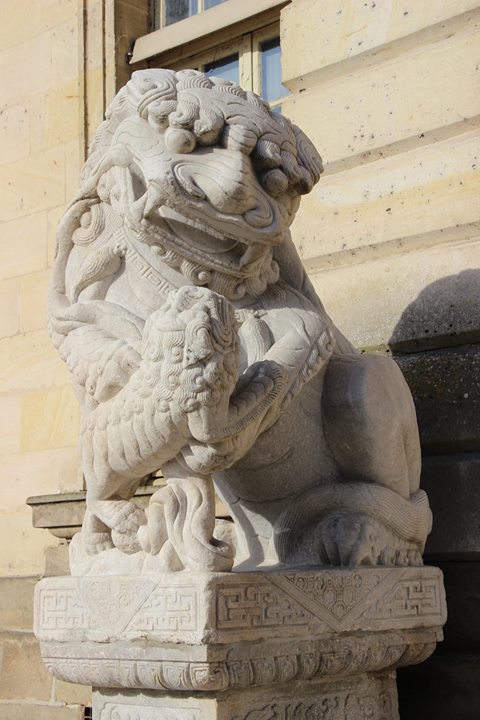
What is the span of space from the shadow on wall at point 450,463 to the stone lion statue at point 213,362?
0.60 m

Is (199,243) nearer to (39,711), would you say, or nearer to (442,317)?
(442,317)

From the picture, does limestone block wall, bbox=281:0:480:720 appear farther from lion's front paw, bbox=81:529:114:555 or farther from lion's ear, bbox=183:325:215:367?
lion's ear, bbox=183:325:215:367

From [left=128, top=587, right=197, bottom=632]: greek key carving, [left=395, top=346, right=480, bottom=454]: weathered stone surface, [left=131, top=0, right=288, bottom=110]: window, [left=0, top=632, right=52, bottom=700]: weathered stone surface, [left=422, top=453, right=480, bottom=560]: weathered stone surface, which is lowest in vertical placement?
[left=0, top=632, right=52, bottom=700]: weathered stone surface

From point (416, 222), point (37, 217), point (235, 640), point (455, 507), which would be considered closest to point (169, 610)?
point (235, 640)

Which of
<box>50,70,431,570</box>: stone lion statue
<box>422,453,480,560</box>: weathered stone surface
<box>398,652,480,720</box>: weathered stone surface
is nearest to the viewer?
<box>50,70,431,570</box>: stone lion statue

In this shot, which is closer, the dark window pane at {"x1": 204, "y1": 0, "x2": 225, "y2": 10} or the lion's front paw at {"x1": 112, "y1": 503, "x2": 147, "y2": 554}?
the lion's front paw at {"x1": 112, "y1": 503, "x2": 147, "y2": 554}

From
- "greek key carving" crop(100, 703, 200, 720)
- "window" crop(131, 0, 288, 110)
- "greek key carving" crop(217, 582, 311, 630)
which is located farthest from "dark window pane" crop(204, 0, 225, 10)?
"greek key carving" crop(100, 703, 200, 720)

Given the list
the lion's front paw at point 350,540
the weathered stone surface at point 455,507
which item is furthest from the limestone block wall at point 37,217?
the lion's front paw at point 350,540

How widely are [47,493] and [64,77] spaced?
2142mm

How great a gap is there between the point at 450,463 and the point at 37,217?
115 inches

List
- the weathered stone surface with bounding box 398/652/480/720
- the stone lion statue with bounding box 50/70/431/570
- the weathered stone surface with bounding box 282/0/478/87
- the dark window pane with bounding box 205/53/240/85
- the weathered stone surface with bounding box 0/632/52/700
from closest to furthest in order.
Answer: the stone lion statue with bounding box 50/70/431/570 → the weathered stone surface with bounding box 398/652/480/720 → the weathered stone surface with bounding box 282/0/478/87 → the weathered stone surface with bounding box 0/632/52/700 → the dark window pane with bounding box 205/53/240/85

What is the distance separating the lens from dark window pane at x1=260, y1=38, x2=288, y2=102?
18.9 ft

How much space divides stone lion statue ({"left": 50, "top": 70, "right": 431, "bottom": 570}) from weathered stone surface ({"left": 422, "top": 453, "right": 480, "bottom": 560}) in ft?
1.94

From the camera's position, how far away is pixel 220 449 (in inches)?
119
